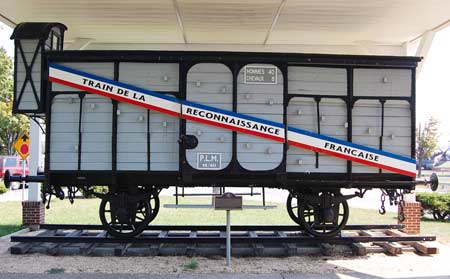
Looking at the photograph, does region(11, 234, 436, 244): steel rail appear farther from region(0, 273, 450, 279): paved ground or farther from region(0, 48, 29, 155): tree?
region(0, 48, 29, 155): tree

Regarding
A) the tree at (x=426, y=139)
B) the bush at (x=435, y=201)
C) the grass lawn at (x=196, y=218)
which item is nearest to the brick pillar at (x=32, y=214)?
the grass lawn at (x=196, y=218)

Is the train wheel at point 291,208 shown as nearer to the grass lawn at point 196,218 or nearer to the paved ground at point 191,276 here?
the paved ground at point 191,276

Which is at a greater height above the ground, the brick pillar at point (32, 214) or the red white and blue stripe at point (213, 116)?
the red white and blue stripe at point (213, 116)

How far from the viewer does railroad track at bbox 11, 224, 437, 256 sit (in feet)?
25.7

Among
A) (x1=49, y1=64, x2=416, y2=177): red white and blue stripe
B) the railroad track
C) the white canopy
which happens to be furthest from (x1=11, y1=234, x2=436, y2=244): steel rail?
the white canopy

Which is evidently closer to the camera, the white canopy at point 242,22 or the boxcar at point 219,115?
the boxcar at point 219,115

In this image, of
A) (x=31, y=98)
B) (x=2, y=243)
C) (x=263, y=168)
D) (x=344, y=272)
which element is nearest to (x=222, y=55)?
(x=263, y=168)

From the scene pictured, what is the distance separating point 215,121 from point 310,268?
2766 millimetres

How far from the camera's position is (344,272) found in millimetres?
6863

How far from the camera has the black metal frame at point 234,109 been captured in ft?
24.6

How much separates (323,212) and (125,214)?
356 cm

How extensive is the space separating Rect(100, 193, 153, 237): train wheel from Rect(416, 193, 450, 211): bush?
8.76 m

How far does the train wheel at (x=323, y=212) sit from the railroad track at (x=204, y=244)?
178mm

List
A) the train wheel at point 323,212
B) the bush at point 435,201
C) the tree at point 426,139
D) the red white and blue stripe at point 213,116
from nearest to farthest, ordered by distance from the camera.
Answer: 1. the red white and blue stripe at point 213,116
2. the train wheel at point 323,212
3. the bush at point 435,201
4. the tree at point 426,139
